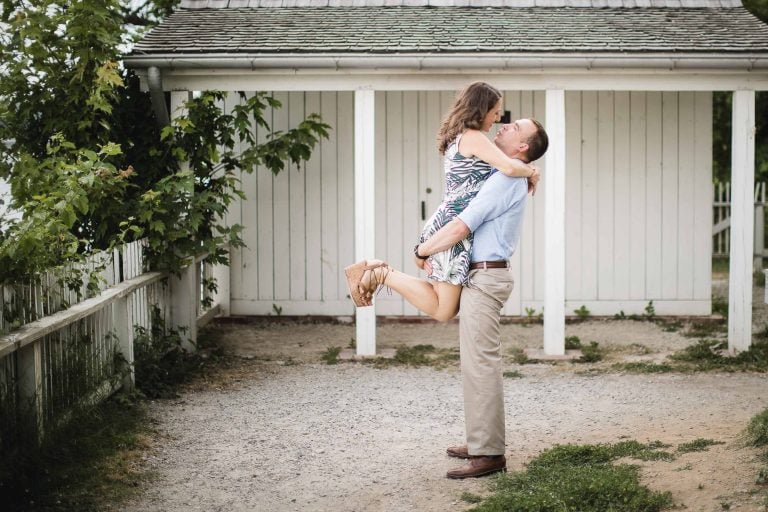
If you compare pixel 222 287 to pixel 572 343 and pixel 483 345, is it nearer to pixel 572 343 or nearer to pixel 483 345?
pixel 572 343

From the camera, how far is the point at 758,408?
724 cm

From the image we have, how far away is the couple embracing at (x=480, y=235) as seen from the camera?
17.4ft

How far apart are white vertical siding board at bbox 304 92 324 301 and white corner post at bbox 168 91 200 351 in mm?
2420

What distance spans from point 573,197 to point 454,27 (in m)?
2.70

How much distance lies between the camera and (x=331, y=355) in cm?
938

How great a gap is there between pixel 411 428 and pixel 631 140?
5.77 meters

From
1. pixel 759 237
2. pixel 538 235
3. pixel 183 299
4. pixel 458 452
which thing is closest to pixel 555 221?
pixel 538 235

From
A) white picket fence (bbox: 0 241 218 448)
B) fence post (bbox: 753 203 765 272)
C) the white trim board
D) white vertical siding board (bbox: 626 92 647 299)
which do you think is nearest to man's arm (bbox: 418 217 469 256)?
white picket fence (bbox: 0 241 218 448)

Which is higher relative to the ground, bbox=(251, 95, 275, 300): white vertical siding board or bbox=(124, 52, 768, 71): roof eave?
bbox=(124, 52, 768, 71): roof eave

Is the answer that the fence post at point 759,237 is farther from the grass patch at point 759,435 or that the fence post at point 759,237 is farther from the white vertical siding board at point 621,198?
the grass patch at point 759,435

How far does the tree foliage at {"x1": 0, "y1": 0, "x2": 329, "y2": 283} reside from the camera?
786 cm

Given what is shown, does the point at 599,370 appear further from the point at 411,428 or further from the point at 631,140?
the point at 631,140

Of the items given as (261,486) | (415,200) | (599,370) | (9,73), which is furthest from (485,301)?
(415,200)

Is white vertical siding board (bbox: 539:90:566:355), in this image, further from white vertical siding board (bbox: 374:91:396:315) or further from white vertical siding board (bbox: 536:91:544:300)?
white vertical siding board (bbox: 374:91:396:315)
